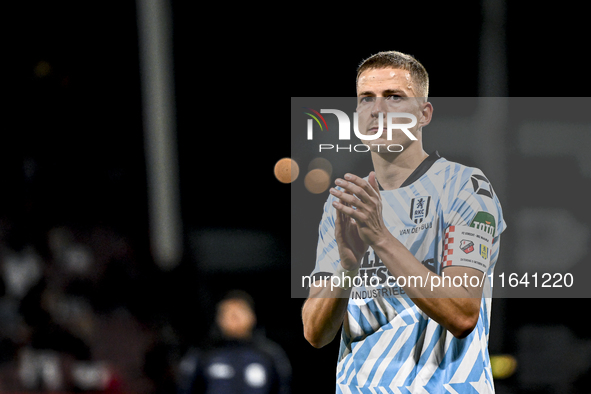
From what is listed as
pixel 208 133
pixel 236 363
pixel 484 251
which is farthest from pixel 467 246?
pixel 208 133

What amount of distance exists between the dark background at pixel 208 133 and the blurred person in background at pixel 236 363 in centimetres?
19

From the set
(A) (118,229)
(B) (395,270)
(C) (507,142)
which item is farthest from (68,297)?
(B) (395,270)

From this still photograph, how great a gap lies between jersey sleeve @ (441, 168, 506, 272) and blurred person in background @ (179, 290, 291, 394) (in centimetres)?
349

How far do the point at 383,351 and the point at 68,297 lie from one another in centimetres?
612

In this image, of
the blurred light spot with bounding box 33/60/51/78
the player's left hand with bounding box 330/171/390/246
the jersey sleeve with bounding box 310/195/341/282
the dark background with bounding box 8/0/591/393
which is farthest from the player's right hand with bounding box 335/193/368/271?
the blurred light spot with bounding box 33/60/51/78

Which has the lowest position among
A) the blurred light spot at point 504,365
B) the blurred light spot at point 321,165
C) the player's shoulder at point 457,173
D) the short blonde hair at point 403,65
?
the blurred light spot at point 504,365

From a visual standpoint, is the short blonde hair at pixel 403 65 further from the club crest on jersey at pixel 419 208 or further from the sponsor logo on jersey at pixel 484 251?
the sponsor logo on jersey at pixel 484 251

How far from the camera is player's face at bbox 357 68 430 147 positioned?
1.43m

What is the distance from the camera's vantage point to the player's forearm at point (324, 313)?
148 cm

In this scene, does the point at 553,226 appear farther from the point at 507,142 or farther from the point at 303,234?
the point at 303,234

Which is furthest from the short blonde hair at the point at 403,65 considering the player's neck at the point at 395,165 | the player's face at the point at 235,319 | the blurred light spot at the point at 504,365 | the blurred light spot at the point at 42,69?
the blurred light spot at the point at 42,69

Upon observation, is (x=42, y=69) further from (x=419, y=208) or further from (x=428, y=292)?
(x=428, y=292)

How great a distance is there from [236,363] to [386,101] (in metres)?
3.64

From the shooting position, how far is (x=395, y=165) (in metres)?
1.49
